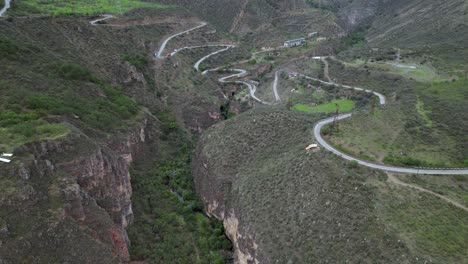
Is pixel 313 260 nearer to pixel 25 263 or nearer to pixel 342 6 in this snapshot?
pixel 25 263

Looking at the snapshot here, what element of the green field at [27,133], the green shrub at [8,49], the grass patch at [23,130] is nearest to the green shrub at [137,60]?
the green shrub at [8,49]

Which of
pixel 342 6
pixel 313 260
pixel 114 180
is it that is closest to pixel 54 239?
pixel 114 180

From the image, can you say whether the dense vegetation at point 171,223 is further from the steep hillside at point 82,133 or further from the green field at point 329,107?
the green field at point 329,107

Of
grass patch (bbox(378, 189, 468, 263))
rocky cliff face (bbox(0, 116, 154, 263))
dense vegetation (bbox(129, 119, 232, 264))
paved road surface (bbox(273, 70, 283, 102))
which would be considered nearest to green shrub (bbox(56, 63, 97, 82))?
dense vegetation (bbox(129, 119, 232, 264))

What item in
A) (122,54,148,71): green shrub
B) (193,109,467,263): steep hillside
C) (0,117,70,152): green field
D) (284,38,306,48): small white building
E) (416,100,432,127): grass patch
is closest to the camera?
(193,109,467,263): steep hillside

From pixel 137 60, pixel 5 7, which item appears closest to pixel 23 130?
pixel 137 60

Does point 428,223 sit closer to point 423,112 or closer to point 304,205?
point 304,205

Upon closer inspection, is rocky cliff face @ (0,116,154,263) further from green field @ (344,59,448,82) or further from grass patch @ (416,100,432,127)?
green field @ (344,59,448,82)
